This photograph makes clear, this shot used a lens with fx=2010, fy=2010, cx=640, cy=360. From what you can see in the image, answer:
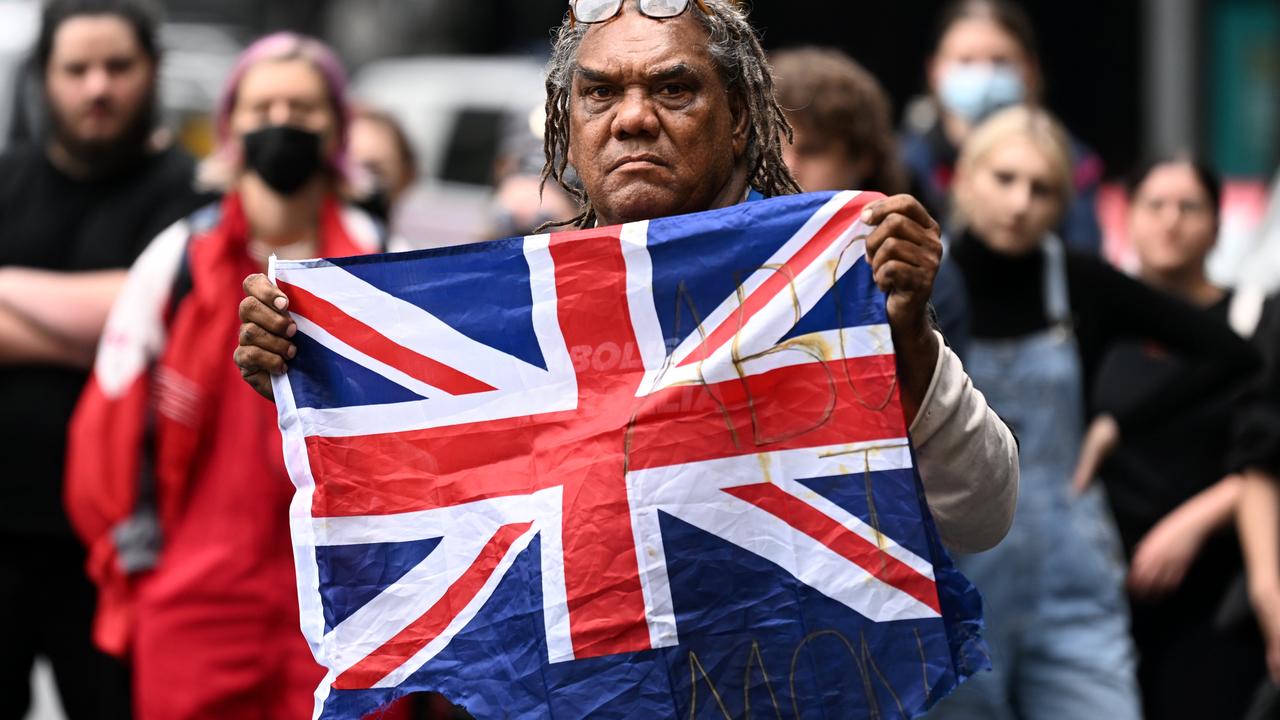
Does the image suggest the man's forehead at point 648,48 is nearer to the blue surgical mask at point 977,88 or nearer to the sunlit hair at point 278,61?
the sunlit hair at point 278,61

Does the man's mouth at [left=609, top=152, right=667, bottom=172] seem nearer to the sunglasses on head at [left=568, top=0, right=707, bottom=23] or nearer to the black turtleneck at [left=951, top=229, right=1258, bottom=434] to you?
the sunglasses on head at [left=568, top=0, right=707, bottom=23]

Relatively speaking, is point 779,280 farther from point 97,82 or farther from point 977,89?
point 977,89

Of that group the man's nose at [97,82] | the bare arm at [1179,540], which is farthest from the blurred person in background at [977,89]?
the man's nose at [97,82]

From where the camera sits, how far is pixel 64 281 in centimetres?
504

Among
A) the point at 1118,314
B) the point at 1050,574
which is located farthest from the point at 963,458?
the point at 1118,314

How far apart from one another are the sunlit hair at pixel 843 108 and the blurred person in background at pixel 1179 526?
1.05 metres

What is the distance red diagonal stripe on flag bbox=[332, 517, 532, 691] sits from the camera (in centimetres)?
309

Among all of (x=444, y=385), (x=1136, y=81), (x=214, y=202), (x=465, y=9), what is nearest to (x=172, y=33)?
(x=465, y=9)

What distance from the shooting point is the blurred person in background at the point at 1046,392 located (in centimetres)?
488

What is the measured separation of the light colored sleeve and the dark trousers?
268 cm

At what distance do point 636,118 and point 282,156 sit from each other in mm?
1904

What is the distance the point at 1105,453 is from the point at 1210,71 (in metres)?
12.1

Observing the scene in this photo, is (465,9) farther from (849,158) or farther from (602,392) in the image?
(602,392)

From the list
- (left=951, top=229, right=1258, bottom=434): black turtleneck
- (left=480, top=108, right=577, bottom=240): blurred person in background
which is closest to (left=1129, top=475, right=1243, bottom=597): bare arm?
(left=951, top=229, right=1258, bottom=434): black turtleneck
